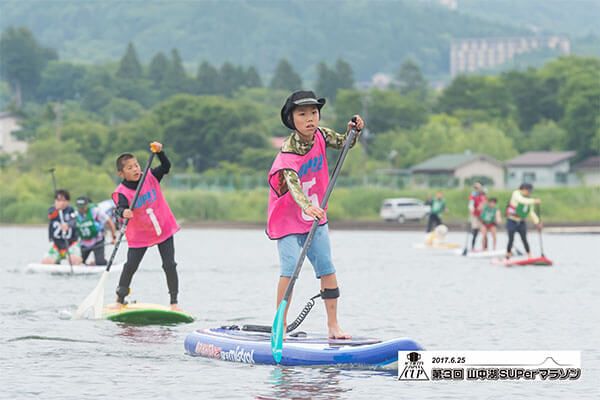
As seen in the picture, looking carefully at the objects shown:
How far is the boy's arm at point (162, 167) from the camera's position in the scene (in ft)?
53.8

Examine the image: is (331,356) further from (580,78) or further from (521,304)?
(580,78)

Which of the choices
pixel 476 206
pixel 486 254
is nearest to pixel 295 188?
pixel 486 254

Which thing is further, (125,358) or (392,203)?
(392,203)

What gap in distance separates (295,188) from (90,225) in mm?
12960

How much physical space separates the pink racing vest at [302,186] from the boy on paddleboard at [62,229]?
38.7 feet

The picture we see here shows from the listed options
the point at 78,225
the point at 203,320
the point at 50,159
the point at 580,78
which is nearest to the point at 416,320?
the point at 203,320

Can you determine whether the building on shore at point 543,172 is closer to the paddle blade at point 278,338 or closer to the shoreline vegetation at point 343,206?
the shoreline vegetation at point 343,206

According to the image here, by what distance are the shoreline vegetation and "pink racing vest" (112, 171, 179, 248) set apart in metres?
53.5

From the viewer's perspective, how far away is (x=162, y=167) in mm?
16719

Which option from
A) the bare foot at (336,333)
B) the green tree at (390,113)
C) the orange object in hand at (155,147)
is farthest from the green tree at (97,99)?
the bare foot at (336,333)

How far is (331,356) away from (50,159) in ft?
294

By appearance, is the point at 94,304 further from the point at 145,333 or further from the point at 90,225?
the point at 90,225

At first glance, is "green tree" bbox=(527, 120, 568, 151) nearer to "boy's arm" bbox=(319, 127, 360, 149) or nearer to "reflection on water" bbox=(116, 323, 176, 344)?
"reflection on water" bbox=(116, 323, 176, 344)

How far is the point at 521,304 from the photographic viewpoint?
21016 millimetres
